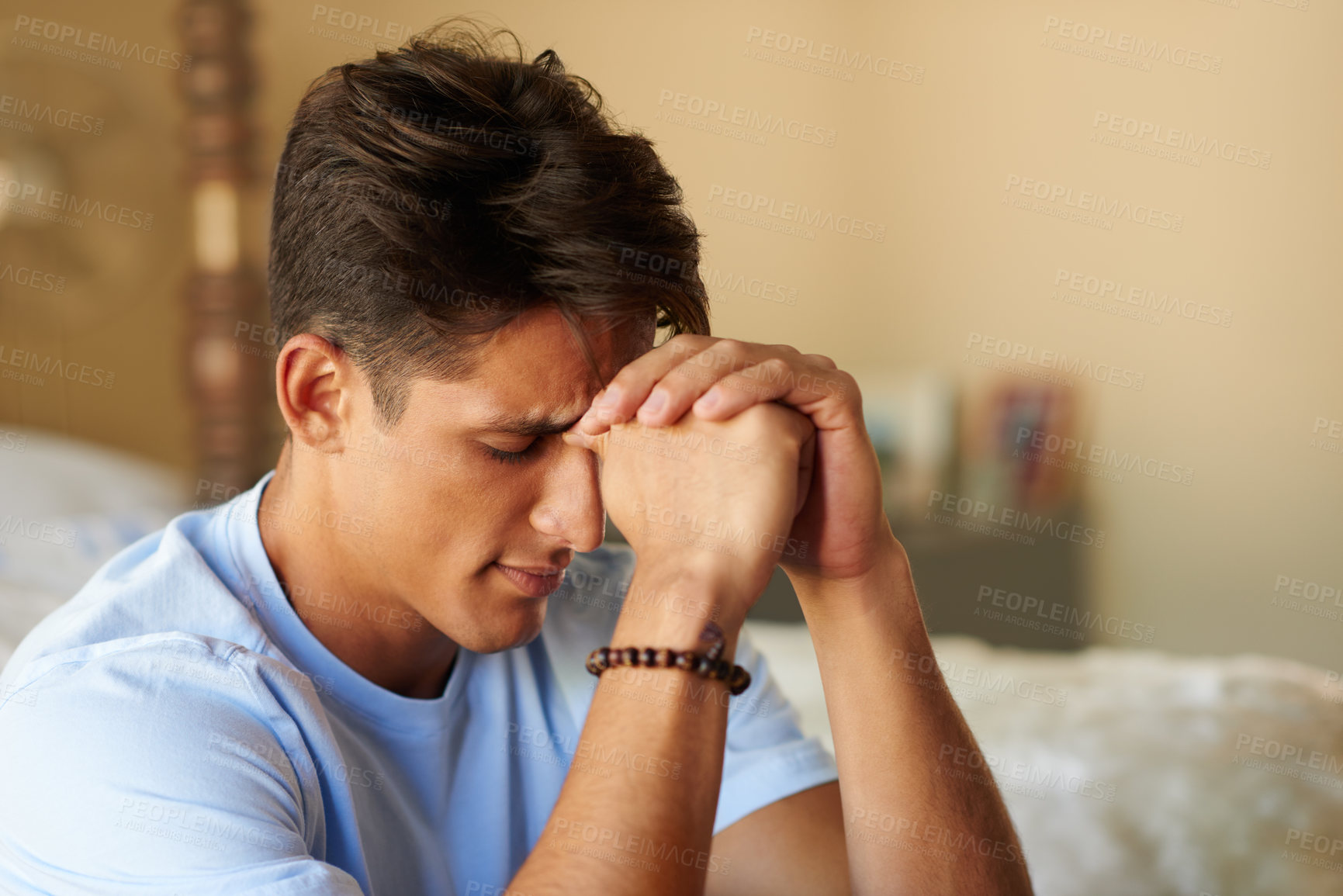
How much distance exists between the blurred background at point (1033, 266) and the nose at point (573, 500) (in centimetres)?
170

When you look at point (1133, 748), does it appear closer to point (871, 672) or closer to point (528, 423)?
point (871, 672)

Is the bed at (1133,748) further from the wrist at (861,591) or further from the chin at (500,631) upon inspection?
the chin at (500,631)

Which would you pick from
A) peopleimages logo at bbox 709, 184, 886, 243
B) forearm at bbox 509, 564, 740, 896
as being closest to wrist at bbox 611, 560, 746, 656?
forearm at bbox 509, 564, 740, 896

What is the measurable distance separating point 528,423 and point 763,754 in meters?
0.52

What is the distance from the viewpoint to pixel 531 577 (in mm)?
1081

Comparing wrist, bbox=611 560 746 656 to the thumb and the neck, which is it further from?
the neck

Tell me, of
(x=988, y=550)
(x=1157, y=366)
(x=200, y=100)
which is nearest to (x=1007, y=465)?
(x=988, y=550)

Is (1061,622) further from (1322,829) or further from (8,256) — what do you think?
(8,256)

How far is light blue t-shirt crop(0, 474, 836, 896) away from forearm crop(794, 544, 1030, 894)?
19 cm

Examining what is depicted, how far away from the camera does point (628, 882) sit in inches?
27.4

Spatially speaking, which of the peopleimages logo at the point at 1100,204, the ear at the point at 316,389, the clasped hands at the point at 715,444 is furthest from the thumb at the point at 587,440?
the peopleimages logo at the point at 1100,204

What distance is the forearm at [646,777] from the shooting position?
71 cm

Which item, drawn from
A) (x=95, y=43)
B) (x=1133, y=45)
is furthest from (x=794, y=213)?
(x=95, y=43)

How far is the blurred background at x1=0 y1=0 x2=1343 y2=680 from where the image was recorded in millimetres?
2908
